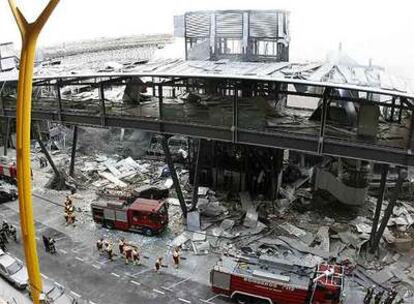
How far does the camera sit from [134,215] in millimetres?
21938

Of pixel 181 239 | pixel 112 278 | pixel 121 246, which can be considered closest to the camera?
pixel 112 278

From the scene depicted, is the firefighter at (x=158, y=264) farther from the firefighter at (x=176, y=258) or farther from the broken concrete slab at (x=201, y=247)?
the broken concrete slab at (x=201, y=247)

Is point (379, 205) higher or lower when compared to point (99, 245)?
higher

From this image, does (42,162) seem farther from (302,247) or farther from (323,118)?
(323,118)

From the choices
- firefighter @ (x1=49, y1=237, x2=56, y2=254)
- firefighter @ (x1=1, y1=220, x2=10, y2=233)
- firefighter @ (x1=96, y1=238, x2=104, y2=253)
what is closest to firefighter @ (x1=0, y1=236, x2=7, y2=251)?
firefighter @ (x1=1, y1=220, x2=10, y2=233)

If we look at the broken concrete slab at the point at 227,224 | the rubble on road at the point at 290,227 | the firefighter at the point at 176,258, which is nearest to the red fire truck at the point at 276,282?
the rubble on road at the point at 290,227

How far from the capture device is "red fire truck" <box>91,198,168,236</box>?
853 inches

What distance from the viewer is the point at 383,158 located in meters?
16.9

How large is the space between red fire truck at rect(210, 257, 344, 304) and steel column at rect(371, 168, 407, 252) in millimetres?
3625

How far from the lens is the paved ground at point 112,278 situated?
17.4 meters

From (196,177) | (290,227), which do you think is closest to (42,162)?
(196,177)

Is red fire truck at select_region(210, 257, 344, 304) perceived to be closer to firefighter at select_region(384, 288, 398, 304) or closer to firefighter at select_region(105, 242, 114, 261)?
firefighter at select_region(384, 288, 398, 304)

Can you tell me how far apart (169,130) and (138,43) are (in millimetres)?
30909

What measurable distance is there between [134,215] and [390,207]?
497 inches
